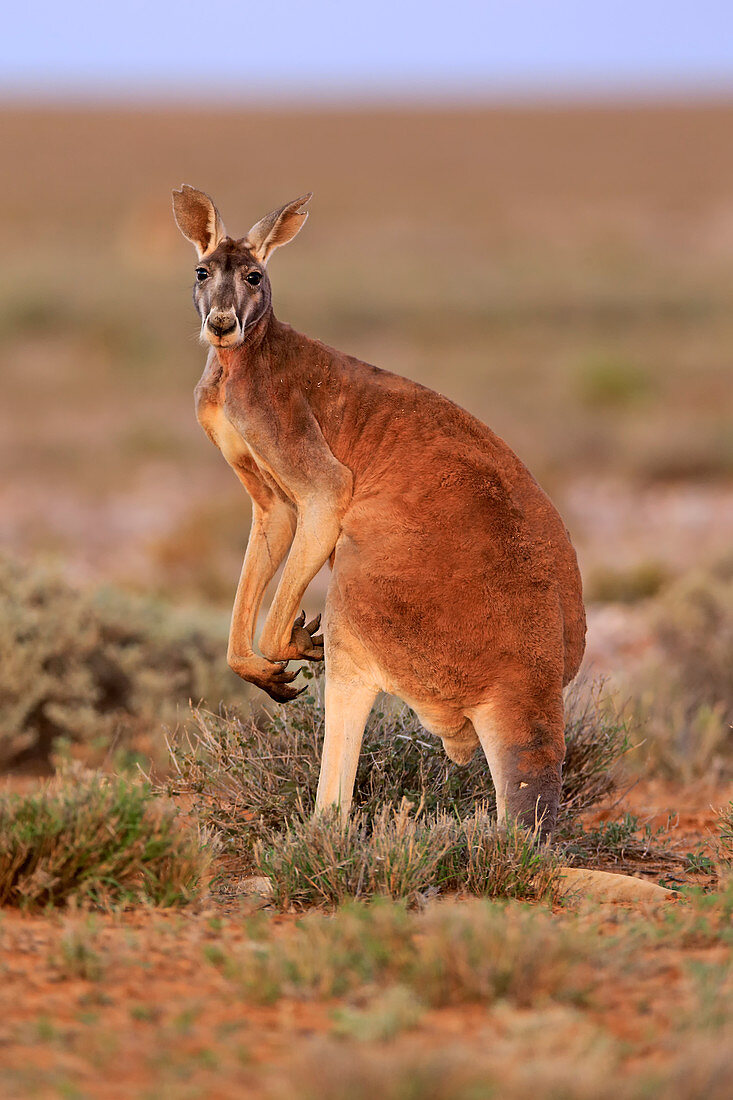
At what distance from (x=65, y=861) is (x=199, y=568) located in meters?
9.10

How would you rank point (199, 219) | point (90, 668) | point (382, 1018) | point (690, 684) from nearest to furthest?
point (382, 1018) → point (199, 219) → point (90, 668) → point (690, 684)

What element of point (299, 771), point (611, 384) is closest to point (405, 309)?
point (611, 384)

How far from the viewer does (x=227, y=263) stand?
439 cm

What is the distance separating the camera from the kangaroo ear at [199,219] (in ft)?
14.8

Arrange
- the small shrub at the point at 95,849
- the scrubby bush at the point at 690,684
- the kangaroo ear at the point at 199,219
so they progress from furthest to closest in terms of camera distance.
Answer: the scrubby bush at the point at 690,684 < the kangaroo ear at the point at 199,219 < the small shrub at the point at 95,849

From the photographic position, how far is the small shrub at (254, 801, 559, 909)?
4156mm

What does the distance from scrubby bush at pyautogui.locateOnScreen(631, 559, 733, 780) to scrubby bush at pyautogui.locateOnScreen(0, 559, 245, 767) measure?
2.59 m

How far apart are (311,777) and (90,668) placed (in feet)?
10.7

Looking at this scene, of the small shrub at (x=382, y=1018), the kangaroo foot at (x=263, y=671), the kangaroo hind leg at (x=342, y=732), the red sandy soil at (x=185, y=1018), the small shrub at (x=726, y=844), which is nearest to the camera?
the red sandy soil at (x=185, y=1018)

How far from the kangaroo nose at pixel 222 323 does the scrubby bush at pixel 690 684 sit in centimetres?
327

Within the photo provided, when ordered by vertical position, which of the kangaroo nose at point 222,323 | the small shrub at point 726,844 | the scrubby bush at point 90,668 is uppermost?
the kangaroo nose at point 222,323

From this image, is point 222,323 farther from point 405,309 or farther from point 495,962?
point 405,309

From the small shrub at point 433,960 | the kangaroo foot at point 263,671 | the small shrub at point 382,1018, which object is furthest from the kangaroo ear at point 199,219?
the small shrub at point 382,1018

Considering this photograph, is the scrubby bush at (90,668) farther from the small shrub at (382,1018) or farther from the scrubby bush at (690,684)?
the small shrub at (382,1018)
